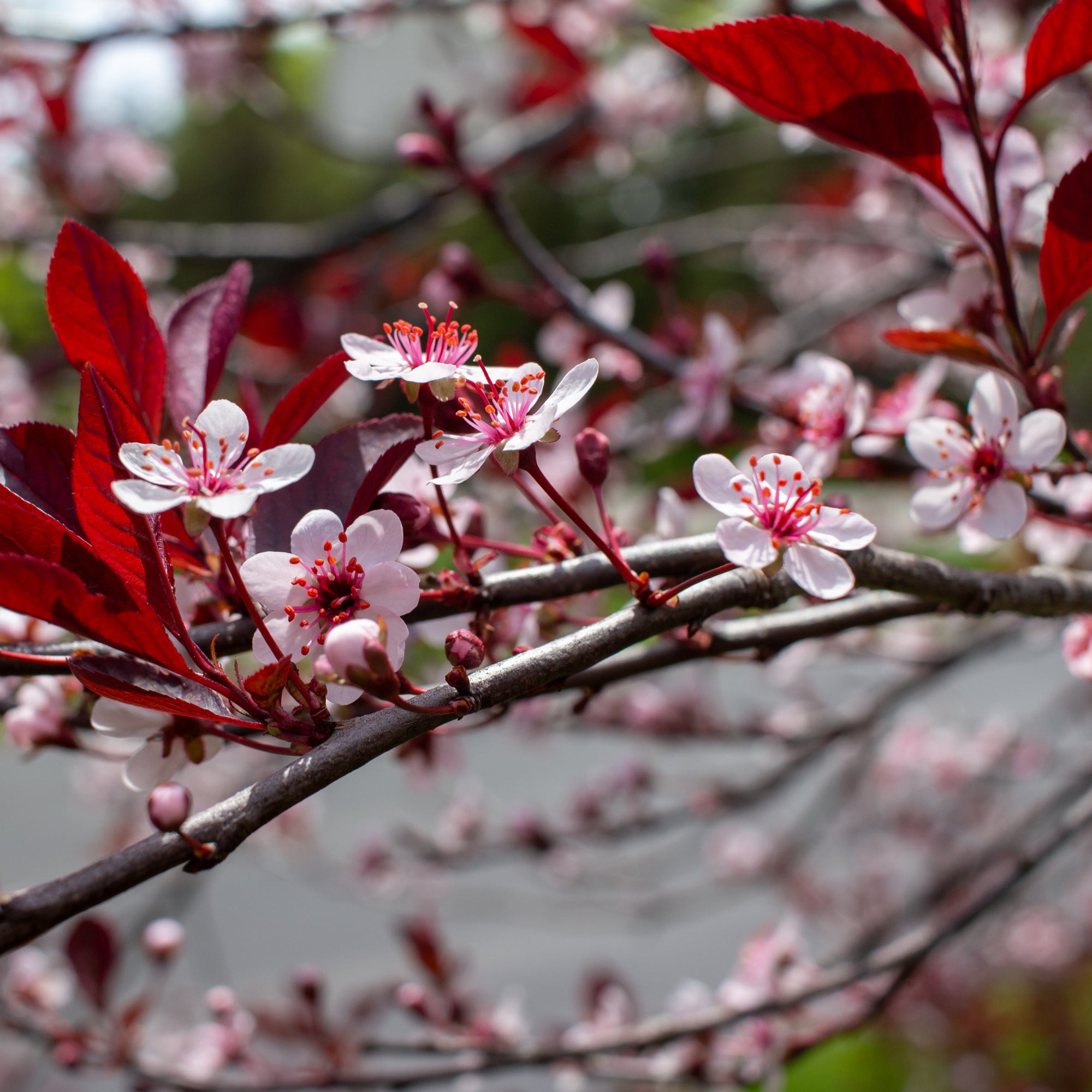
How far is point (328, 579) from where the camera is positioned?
1.31 ft

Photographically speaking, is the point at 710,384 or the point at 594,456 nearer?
the point at 594,456

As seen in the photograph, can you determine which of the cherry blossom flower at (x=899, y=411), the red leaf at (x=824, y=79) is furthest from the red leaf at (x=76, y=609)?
the cherry blossom flower at (x=899, y=411)

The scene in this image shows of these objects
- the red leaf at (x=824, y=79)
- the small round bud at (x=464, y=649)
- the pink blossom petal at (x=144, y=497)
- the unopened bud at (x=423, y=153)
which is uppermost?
the red leaf at (x=824, y=79)

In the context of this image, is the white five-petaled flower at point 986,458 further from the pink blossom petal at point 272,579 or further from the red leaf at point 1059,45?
the pink blossom petal at point 272,579

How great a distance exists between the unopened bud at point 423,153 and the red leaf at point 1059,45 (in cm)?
48

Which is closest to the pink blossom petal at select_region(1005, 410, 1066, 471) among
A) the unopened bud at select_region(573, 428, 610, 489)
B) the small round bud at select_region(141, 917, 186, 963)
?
the unopened bud at select_region(573, 428, 610, 489)

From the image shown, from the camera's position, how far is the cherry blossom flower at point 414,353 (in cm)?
39

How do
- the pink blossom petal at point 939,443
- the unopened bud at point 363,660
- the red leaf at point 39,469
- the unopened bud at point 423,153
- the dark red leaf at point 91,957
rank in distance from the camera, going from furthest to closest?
the dark red leaf at point 91,957 < the unopened bud at point 423,153 < the pink blossom petal at point 939,443 < the red leaf at point 39,469 < the unopened bud at point 363,660

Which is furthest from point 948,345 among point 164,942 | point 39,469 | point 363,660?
point 164,942

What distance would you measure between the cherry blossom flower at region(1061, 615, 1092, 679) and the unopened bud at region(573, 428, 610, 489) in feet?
0.94

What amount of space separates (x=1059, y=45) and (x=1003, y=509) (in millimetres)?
233

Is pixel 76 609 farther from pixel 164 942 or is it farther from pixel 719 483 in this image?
pixel 164 942

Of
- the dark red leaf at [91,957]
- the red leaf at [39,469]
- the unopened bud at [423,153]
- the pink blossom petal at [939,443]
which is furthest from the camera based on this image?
the dark red leaf at [91,957]

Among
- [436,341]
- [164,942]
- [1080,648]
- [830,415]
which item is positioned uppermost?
[436,341]
